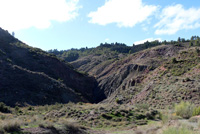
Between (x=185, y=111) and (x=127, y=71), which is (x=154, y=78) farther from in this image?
(x=185, y=111)

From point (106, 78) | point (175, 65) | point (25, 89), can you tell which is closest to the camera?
point (25, 89)

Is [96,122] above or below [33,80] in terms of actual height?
below

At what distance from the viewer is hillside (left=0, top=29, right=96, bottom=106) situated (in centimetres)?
3394

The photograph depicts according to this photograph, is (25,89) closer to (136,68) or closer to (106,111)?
(106,111)

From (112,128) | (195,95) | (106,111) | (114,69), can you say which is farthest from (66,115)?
(114,69)

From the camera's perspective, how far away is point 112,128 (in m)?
16.7

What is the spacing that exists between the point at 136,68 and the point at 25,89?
3566cm

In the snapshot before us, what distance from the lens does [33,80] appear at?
40.6 m

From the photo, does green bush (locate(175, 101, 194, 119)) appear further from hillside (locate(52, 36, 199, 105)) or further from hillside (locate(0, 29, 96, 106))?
hillside (locate(0, 29, 96, 106))

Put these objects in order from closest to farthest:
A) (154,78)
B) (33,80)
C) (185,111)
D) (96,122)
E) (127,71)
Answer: (185,111) → (96,122) → (33,80) → (154,78) → (127,71)

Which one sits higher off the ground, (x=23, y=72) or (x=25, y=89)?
(x=23, y=72)

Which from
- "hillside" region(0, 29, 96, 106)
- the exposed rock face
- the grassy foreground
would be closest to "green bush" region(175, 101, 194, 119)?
the grassy foreground

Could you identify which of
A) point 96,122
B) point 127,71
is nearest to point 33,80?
point 96,122

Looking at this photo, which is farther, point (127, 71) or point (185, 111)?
point (127, 71)
